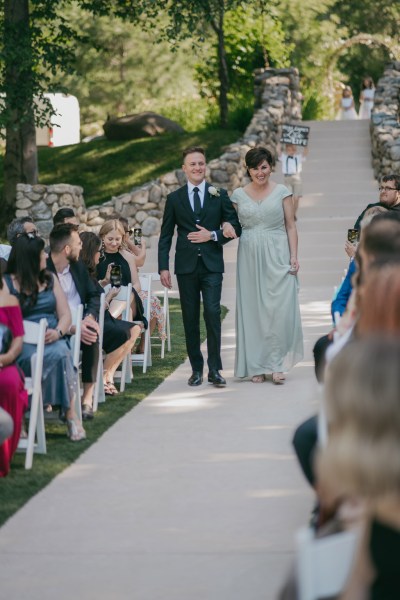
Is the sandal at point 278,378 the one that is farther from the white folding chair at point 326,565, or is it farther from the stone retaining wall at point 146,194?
the stone retaining wall at point 146,194

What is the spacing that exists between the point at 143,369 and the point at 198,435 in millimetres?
3087

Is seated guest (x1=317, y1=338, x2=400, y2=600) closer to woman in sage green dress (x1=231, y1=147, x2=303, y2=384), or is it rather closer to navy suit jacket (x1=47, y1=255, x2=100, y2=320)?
navy suit jacket (x1=47, y1=255, x2=100, y2=320)

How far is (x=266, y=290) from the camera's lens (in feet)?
35.0

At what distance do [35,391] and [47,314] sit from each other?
996 mm

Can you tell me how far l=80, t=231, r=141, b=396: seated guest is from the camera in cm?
1019

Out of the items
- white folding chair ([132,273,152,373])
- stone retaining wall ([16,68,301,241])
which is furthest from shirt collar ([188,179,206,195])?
stone retaining wall ([16,68,301,241])

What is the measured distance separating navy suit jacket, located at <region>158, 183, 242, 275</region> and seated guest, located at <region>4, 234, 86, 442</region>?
1.99 meters

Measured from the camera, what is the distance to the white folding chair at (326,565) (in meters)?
3.30

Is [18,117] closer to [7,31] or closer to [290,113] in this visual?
[7,31]

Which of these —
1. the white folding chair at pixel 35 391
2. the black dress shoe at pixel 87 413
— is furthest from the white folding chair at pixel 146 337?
the white folding chair at pixel 35 391

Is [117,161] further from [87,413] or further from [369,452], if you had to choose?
[369,452]

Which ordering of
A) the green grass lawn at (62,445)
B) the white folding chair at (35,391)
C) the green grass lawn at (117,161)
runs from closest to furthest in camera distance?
the green grass lawn at (62,445)
the white folding chair at (35,391)
the green grass lawn at (117,161)

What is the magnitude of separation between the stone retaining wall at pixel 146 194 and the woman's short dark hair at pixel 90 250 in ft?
42.1

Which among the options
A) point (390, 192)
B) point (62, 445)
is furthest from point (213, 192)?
point (62, 445)
